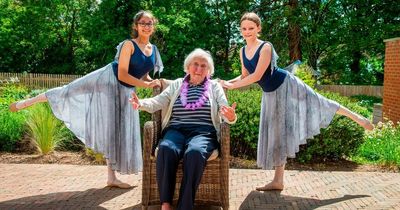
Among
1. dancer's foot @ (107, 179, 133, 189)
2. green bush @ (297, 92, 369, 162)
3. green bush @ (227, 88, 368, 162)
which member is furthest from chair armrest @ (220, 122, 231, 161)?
green bush @ (297, 92, 369, 162)

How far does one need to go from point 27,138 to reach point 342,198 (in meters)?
4.88

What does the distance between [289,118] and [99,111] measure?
1.90 metres

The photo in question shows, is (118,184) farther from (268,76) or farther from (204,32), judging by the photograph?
(204,32)

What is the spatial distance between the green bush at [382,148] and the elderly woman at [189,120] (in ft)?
11.1

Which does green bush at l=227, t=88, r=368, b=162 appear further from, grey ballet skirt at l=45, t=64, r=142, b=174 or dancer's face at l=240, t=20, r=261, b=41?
grey ballet skirt at l=45, t=64, r=142, b=174

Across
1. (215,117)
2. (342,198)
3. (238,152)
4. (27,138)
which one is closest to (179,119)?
(215,117)

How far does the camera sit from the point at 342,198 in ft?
15.2

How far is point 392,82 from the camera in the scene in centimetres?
1310

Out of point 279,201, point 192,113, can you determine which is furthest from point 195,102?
point 279,201

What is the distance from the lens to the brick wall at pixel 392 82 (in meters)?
12.6

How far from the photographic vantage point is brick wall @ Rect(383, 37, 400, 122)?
12648mm

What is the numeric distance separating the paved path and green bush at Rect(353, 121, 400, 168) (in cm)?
71

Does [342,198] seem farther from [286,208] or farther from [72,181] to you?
[72,181]

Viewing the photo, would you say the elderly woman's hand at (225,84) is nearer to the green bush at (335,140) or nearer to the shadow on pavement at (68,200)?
the shadow on pavement at (68,200)
